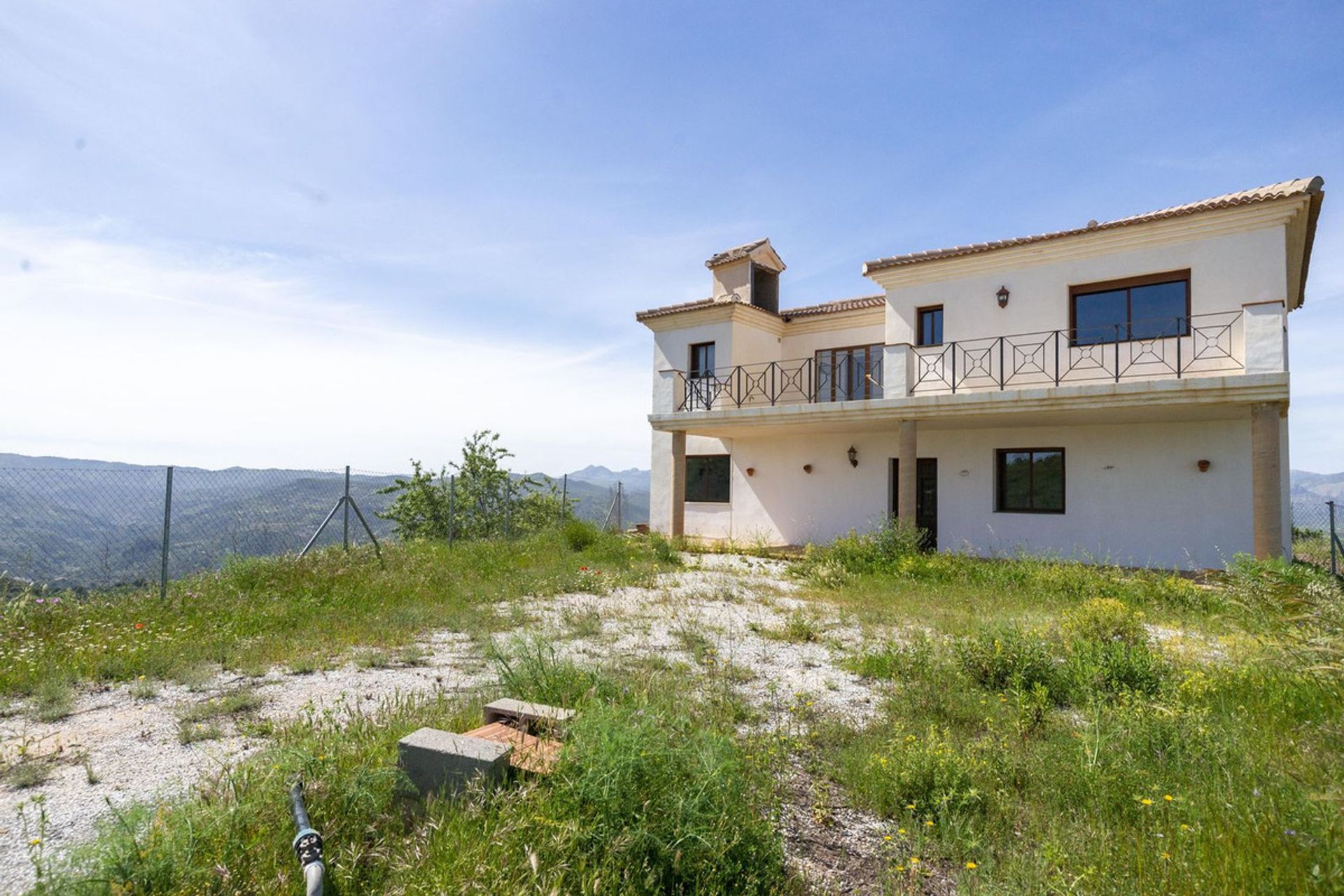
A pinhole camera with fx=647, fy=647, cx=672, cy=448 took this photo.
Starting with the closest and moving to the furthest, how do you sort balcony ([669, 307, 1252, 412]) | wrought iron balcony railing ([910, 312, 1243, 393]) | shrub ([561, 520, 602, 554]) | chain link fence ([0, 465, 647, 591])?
chain link fence ([0, 465, 647, 591]) < balcony ([669, 307, 1252, 412]) < wrought iron balcony railing ([910, 312, 1243, 393]) < shrub ([561, 520, 602, 554])

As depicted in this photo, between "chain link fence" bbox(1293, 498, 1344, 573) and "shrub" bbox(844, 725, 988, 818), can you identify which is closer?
"shrub" bbox(844, 725, 988, 818)

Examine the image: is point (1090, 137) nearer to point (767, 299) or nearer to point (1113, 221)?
point (1113, 221)

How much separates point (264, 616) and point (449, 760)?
5.55m

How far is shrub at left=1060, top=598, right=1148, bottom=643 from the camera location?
6000 millimetres

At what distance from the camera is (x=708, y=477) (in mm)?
18078

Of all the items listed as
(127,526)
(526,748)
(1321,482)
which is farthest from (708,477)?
(1321,482)

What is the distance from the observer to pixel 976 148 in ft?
Result: 32.9

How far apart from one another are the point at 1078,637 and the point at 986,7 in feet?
23.5

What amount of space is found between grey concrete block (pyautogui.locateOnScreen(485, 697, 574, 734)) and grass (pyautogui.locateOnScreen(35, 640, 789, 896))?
0.24m

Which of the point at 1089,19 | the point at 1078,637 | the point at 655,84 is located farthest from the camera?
the point at 655,84

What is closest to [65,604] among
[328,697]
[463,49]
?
[328,697]

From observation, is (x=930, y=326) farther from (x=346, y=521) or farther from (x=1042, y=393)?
(x=346, y=521)

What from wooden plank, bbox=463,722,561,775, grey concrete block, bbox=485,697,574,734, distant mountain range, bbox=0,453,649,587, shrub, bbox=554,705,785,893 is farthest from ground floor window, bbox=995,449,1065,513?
distant mountain range, bbox=0,453,649,587

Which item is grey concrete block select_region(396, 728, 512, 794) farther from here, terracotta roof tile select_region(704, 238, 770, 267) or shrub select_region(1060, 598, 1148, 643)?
terracotta roof tile select_region(704, 238, 770, 267)
